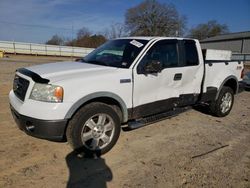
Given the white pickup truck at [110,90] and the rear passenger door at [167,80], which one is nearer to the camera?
the white pickup truck at [110,90]

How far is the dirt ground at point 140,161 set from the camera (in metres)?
3.17

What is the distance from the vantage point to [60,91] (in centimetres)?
329

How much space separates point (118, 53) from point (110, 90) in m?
1.15

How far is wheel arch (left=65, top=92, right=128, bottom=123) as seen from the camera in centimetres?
342

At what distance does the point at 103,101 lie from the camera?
3943 millimetres

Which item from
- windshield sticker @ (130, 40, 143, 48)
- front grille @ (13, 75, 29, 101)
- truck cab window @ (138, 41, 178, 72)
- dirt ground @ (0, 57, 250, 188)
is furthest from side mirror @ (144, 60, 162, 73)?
front grille @ (13, 75, 29, 101)

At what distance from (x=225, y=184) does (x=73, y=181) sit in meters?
2.06

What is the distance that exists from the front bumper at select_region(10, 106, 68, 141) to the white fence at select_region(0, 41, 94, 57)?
3991 cm

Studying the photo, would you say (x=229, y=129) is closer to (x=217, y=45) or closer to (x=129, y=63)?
(x=129, y=63)

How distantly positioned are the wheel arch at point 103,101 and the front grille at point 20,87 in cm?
80

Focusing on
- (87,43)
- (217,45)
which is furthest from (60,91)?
(217,45)

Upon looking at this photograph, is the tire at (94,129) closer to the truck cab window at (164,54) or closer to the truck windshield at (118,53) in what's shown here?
the truck windshield at (118,53)

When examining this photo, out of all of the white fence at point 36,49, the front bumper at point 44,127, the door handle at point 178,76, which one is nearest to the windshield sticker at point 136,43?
the door handle at point 178,76

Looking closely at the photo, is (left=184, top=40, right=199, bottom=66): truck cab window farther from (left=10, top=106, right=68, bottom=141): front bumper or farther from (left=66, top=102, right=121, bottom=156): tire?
(left=10, top=106, right=68, bottom=141): front bumper
